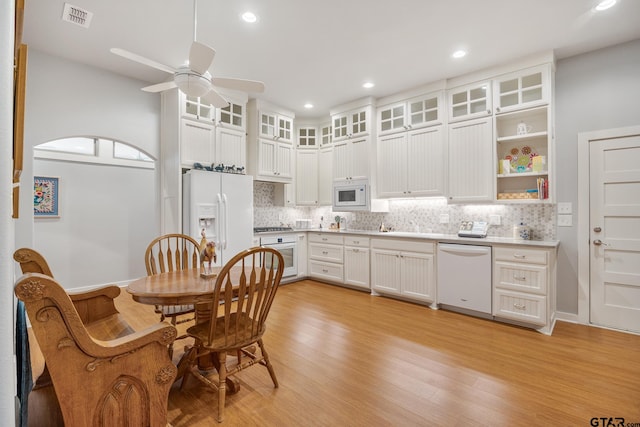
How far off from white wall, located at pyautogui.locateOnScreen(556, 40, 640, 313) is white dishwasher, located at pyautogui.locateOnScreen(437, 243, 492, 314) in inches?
35.4

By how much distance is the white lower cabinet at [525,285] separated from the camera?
3.03 meters

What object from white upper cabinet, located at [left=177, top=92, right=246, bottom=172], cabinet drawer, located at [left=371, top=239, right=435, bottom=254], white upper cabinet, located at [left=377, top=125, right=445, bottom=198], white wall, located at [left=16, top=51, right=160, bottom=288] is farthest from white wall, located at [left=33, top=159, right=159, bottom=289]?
white upper cabinet, located at [left=377, top=125, right=445, bottom=198]

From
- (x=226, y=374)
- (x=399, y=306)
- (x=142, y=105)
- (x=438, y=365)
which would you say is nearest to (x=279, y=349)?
(x=226, y=374)

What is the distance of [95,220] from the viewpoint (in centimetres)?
496

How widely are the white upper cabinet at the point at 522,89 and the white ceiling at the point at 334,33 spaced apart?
212mm

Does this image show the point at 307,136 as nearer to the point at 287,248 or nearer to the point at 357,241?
the point at 287,248

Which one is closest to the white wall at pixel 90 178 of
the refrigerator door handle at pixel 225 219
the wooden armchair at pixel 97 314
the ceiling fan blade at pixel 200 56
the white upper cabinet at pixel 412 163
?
the refrigerator door handle at pixel 225 219

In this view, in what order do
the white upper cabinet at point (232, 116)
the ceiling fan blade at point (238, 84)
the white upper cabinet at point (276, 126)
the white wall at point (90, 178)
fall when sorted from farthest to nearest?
the white upper cabinet at point (276, 126) → the white upper cabinet at point (232, 116) → the white wall at point (90, 178) → the ceiling fan blade at point (238, 84)

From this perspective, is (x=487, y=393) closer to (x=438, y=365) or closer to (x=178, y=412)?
(x=438, y=365)

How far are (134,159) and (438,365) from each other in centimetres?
567

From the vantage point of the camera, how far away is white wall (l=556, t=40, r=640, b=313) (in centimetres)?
309

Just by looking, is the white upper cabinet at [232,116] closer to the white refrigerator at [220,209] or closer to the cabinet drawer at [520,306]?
the white refrigerator at [220,209]

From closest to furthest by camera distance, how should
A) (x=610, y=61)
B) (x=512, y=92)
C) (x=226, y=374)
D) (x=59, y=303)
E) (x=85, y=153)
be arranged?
(x=59, y=303), (x=226, y=374), (x=610, y=61), (x=512, y=92), (x=85, y=153)

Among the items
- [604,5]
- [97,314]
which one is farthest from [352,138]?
[97,314]
